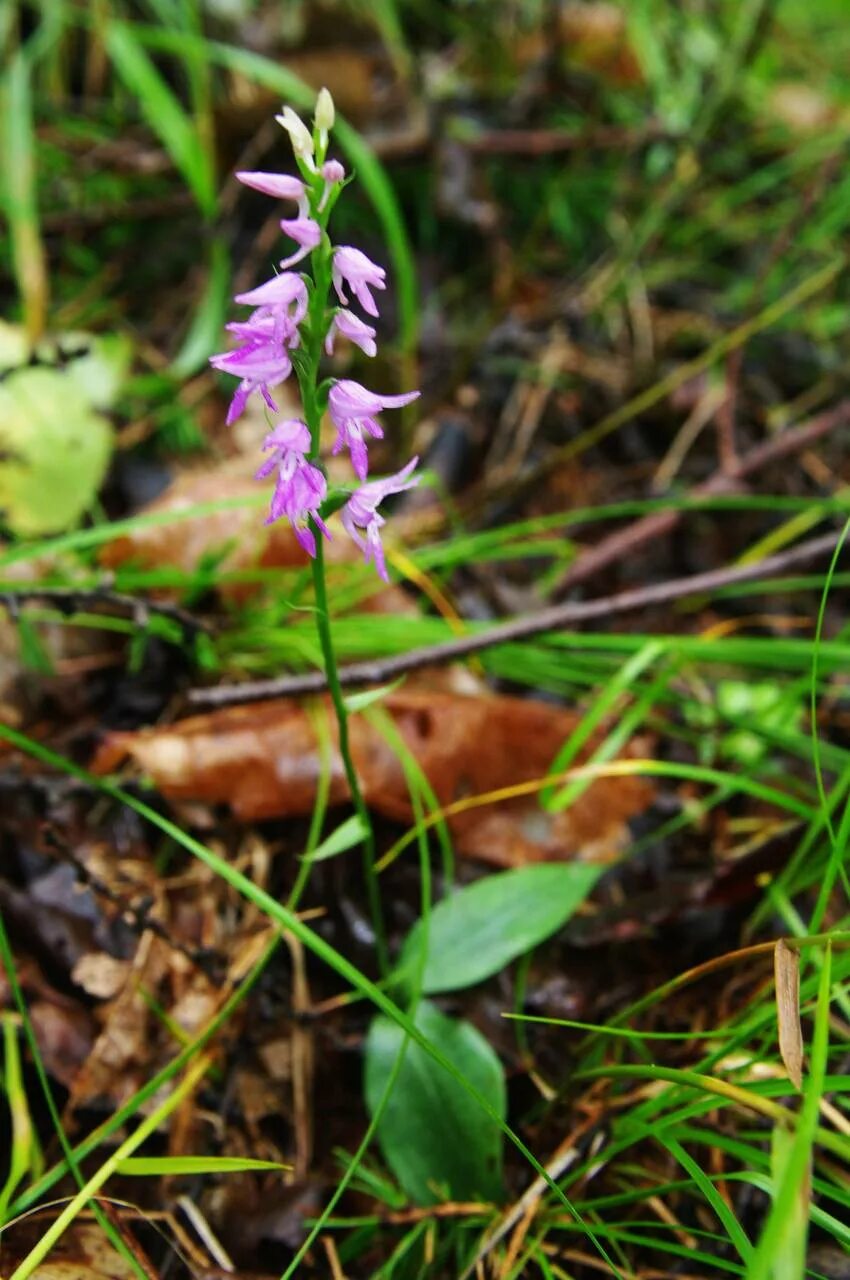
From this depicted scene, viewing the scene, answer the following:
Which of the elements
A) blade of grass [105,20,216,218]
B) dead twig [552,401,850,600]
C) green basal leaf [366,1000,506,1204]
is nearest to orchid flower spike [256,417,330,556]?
green basal leaf [366,1000,506,1204]

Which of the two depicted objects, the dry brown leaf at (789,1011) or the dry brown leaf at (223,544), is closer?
the dry brown leaf at (789,1011)

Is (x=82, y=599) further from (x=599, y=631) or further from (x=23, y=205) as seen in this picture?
(x=23, y=205)

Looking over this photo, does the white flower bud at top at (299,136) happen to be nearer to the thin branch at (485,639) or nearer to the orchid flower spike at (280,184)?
the orchid flower spike at (280,184)

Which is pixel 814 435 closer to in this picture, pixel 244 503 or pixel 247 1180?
pixel 244 503

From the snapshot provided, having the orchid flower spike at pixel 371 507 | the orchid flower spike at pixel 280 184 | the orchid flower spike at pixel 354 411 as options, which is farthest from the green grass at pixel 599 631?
the orchid flower spike at pixel 280 184

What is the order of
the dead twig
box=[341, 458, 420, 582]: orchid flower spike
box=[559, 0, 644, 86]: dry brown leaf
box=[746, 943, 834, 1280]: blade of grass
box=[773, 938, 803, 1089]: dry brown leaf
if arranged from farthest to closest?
box=[559, 0, 644, 86]: dry brown leaf < the dead twig < box=[341, 458, 420, 582]: orchid flower spike < box=[773, 938, 803, 1089]: dry brown leaf < box=[746, 943, 834, 1280]: blade of grass

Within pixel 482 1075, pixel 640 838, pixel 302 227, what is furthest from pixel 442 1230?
pixel 302 227

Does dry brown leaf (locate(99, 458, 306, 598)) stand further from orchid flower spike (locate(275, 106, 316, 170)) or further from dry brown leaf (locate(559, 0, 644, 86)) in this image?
dry brown leaf (locate(559, 0, 644, 86))
